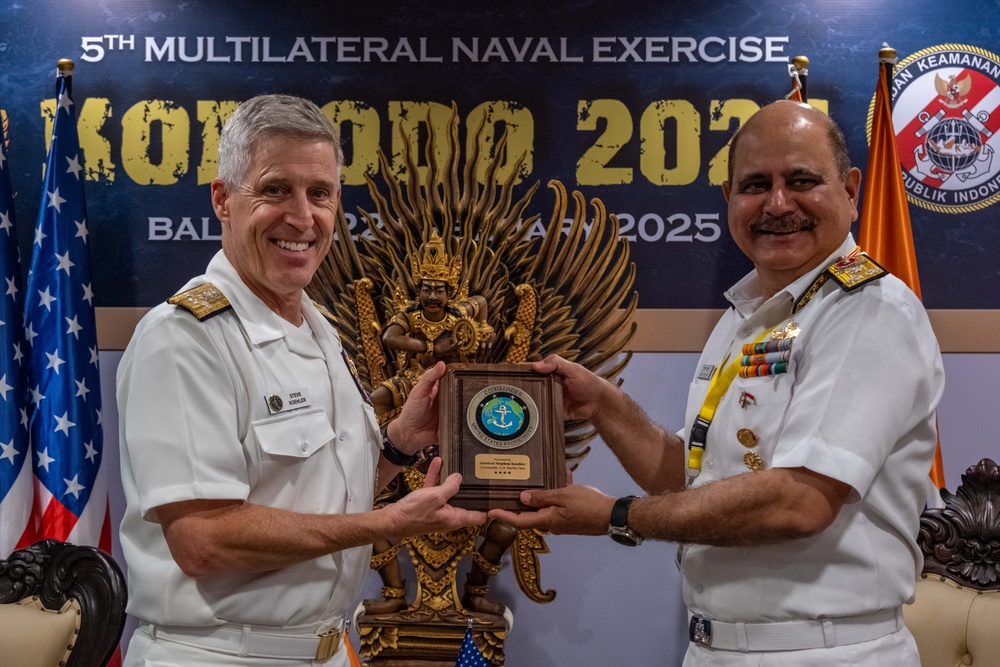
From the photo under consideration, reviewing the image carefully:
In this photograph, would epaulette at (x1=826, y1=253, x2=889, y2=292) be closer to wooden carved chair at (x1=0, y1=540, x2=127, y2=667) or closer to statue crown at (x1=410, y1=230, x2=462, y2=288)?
statue crown at (x1=410, y1=230, x2=462, y2=288)

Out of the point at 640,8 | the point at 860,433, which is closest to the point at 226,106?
the point at 640,8

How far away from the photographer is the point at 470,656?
2.95m

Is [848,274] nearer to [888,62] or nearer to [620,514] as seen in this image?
[620,514]

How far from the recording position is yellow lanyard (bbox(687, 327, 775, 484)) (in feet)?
6.48

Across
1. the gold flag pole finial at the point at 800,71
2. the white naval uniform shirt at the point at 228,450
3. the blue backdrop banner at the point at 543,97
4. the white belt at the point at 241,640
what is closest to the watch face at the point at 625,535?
the white naval uniform shirt at the point at 228,450

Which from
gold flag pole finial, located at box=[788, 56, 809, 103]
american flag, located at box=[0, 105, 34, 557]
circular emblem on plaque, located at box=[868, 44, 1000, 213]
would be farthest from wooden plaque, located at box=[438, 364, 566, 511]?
circular emblem on plaque, located at box=[868, 44, 1000, 213]

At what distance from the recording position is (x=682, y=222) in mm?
3453

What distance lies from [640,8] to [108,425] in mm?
2471

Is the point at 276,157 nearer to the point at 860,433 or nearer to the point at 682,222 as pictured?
the point at 860,433

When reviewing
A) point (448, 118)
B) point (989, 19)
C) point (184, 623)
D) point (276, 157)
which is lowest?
point (184, 623)

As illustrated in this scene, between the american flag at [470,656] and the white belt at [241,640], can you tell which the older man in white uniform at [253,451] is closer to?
the white belt at [241,640]

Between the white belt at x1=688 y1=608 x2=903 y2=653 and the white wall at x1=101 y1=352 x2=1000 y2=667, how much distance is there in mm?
1583

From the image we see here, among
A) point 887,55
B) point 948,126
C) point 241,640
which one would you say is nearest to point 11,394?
point 241,640

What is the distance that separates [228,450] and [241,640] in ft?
1.09
